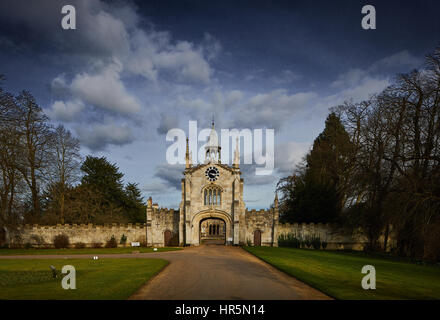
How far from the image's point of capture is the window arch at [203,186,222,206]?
36.2 m

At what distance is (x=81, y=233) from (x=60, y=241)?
2.56 meters

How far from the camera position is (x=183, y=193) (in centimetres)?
3666

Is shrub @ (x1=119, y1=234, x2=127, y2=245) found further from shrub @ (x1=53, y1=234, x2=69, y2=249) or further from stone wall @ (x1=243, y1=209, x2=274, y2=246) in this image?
stone wall @ (x1=243, y1=209, x2=274, y2=246)

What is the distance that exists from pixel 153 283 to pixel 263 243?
26110 millimetres

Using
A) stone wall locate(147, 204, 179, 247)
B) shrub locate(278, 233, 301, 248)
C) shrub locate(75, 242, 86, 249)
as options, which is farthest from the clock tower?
shrub locate(75, 242, 86, 249)

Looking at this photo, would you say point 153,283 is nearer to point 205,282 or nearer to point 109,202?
point 205,282

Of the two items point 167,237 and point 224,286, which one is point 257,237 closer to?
point 167,237

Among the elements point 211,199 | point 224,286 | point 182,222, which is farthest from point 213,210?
point 224,286

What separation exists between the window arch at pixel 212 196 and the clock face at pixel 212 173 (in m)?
1.20

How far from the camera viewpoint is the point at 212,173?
36.7 m

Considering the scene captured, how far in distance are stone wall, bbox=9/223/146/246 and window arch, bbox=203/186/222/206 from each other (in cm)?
947
